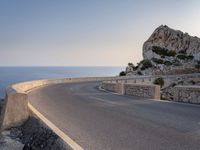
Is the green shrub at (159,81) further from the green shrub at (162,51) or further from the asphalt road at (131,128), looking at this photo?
the asphalt road at (131,128)

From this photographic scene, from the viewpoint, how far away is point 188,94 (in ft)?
56.9

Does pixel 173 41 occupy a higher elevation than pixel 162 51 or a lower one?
higher

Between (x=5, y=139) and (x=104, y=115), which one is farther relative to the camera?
(x=104, y=115)

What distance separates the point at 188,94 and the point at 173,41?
8325 cm

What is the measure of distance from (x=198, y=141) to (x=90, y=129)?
3.41m

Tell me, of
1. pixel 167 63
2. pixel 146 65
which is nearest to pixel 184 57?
pixel 167 63

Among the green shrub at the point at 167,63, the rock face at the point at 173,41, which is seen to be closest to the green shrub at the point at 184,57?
the rock face at the point at 173,41

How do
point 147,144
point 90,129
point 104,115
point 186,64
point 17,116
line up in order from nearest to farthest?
point 147,144 < point 90,129 < point 17,116 < point 104,115 < point 186,64

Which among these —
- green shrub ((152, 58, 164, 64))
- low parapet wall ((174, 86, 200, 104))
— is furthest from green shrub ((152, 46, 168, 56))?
low parapet wall ((174, 86, 200, 104))

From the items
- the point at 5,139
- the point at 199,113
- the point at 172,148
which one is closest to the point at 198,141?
the point at 172,148

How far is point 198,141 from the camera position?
816 cm

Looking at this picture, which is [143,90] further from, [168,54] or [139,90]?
[168,54]

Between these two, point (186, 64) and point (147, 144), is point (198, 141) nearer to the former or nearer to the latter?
point (147, 144)

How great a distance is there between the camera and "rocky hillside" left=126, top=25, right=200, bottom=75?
3010 inches
